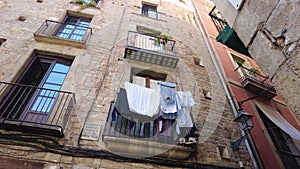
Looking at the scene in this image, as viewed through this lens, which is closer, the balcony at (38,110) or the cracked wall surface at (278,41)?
the cracked wall surface at (278,41)

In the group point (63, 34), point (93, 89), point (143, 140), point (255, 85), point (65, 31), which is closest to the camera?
point (143, 140)

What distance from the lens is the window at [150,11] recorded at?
10047 mm

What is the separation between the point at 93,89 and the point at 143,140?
222 cm

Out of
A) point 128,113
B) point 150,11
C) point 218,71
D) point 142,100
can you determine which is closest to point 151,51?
point 142,100

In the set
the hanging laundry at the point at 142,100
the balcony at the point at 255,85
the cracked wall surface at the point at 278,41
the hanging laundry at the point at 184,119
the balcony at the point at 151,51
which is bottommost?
the cracked wall surface at the point at 278,41

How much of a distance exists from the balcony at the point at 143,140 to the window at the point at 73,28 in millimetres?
4049

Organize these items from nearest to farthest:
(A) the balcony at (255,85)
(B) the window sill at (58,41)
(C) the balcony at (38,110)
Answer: (C) the balcony at (38,110) < (B) the window sill at (58,41) < (A) the balcony at (255,85)

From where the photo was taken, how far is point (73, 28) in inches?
286

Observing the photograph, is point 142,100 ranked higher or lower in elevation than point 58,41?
lower

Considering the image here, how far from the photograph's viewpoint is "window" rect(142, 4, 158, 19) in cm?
1005

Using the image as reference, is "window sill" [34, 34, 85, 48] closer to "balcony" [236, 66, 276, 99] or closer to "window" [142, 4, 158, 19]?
"window" [142, 4, 158, 19]

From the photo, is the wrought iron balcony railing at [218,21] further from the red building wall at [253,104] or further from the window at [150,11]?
the window at [150,11]

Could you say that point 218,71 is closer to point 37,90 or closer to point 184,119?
point 184,119

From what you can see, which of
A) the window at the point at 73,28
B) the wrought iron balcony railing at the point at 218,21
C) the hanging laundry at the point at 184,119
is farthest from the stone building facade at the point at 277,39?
the window at the point at 73,28
